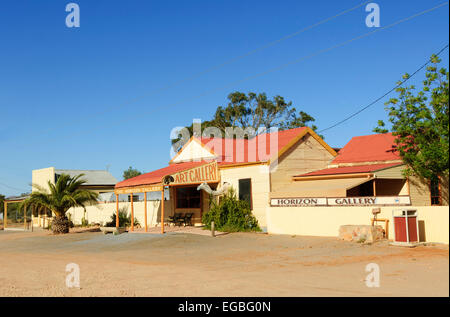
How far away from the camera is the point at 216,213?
73.8 feet

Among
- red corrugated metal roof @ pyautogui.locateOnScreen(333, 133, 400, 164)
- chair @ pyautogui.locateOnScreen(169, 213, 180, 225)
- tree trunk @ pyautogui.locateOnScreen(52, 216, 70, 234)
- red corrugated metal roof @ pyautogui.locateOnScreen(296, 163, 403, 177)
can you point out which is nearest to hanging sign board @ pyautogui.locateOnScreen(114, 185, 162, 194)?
chair @ pyautogui.locateOnScreen(169, 213, 180, 225)

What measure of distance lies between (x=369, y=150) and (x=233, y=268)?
49.0 feet

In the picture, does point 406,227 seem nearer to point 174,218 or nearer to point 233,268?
point 233,268

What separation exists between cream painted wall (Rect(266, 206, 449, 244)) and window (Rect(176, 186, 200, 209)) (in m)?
7.22

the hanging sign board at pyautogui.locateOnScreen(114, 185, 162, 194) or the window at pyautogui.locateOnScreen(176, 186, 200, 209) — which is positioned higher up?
the hanging sign board at pyautogui.locateOnScreen(114, 185, 162, 194)

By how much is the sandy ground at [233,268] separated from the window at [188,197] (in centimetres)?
670

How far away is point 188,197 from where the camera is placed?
2672cm

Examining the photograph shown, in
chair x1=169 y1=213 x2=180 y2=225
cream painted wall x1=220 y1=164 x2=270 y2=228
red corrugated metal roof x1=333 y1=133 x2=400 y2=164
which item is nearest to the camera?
cream painted wall x1=220 y1=164 x2=270 y2=228

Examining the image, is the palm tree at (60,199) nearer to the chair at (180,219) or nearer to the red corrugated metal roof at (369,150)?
the chair at (180,219)

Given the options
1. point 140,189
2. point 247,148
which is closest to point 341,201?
point 247,148

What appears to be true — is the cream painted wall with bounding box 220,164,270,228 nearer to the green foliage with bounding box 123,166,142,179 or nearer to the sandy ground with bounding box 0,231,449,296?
the sandy ground with bounding box 0,231,449,296

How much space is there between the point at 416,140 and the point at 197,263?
1091 centimetres

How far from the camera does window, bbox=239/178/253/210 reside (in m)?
22.5
